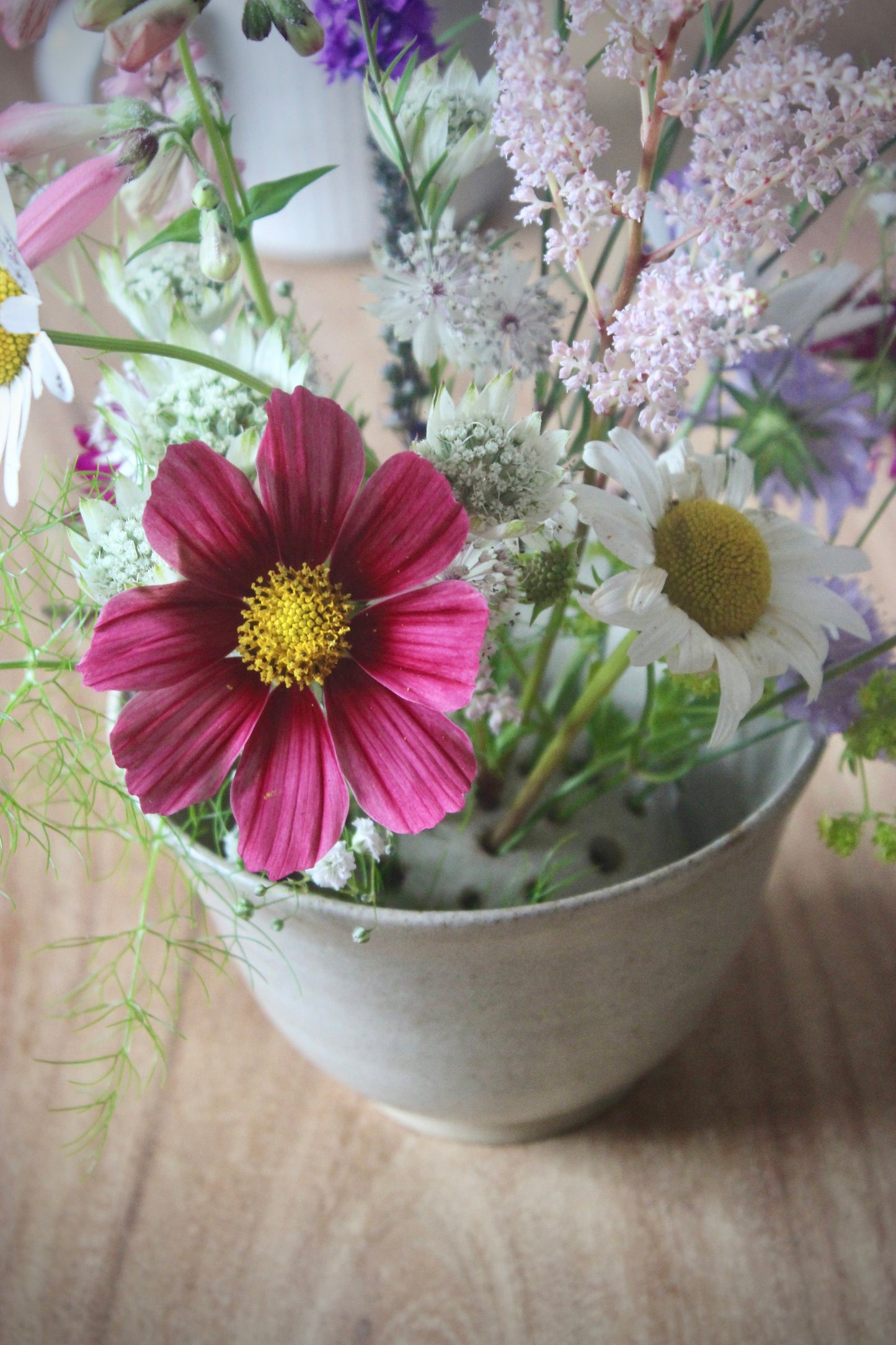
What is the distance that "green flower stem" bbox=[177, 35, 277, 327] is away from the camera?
Result: 0.22m

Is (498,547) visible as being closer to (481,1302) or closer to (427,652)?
(427,652)

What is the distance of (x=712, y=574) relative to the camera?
25cm

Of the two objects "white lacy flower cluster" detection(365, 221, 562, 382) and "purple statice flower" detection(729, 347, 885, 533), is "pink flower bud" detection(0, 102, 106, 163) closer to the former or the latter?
"white lacy flower cluster" detection(365, 221, 562, 382)

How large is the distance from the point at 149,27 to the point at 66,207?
0.13 ft

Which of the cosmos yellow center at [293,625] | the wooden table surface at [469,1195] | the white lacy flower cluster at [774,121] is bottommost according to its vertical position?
the wooden table surface at [469,1195]

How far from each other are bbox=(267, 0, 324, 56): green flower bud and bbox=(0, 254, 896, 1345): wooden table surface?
348 mm

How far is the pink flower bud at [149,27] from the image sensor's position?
7.7 inches

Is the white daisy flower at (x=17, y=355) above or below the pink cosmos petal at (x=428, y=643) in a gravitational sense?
above

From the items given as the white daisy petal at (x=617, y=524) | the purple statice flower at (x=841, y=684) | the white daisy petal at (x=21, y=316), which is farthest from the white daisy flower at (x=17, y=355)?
the purple statice flower at (x=841, y=684)

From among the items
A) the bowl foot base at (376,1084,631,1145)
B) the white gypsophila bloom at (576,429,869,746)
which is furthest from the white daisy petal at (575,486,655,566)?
the bowl foot base at (376,1084,631,1145)

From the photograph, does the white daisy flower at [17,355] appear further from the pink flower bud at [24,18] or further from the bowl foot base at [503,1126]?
the bowl foot base at [503,1126]

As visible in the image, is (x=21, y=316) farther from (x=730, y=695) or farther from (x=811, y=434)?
(x=811, y=434)

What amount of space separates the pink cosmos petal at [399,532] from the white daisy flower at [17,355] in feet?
0.19

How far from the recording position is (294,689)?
0.23 meters
